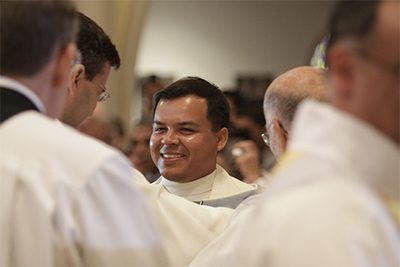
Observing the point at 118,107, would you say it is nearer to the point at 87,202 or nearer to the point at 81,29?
the point at 81,29

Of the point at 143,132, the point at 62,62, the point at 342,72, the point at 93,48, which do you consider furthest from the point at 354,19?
the point at 143,132

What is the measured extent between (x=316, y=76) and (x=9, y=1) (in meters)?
0.96

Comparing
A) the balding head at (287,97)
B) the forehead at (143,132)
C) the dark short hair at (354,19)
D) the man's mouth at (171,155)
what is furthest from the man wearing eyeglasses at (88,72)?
the forehead at (143,132)

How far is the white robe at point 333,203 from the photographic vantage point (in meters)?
1.49

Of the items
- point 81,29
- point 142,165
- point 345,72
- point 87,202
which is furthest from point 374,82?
point 142,165

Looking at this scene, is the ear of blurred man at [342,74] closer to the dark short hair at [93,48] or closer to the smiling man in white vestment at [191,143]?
the dark short hair at [93,48]

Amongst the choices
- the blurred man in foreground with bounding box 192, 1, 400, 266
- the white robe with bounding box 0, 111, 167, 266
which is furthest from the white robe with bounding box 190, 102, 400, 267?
the white robe with bounding box 0, 111, 167, 266

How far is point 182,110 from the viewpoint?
3215mm

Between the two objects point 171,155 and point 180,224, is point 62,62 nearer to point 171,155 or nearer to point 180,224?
point 180,224

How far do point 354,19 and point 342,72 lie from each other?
3.5 inches

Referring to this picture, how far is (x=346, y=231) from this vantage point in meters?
1.48

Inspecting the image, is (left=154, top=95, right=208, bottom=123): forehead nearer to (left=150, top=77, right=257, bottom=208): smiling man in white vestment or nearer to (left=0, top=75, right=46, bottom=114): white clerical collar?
(left=150, top=77, right=257, bottom=208): smiling man in white vestment

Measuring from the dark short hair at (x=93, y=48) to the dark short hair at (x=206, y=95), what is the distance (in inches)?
24.9

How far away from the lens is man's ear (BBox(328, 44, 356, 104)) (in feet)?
5.08
